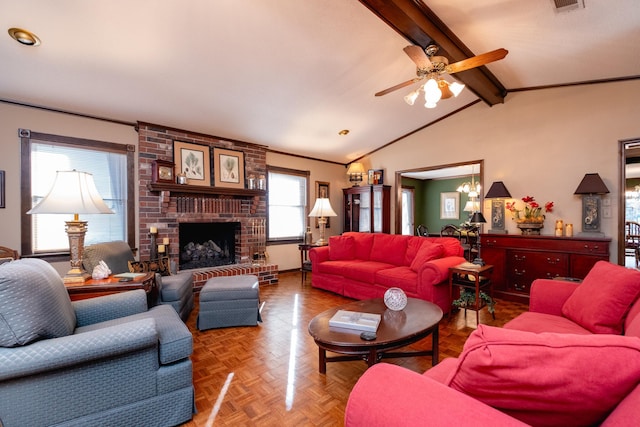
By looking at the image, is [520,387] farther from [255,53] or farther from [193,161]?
[193,161]

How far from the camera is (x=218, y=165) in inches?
187

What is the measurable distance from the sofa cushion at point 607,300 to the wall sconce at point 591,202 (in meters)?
2.27

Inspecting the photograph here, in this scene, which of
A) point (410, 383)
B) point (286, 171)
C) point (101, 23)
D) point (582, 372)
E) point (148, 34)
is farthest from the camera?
point (286, 171)

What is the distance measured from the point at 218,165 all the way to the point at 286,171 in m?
1.37

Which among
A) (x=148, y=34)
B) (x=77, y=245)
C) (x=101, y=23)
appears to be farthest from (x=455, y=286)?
(x=101, y=23)

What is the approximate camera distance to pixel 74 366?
1.39 meters

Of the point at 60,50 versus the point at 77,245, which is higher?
the point at 60,50

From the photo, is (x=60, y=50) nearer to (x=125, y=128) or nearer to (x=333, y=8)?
(x=125, y=128)

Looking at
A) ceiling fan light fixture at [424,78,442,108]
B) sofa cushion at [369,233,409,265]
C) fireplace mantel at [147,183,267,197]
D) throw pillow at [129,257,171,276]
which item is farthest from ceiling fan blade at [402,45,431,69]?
throw pillow at [129,257,171,276]

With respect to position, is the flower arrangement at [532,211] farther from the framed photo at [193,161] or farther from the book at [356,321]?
the framed photo at [193,161]

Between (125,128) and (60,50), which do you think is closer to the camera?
(60,50)

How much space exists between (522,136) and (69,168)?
19.5 ft

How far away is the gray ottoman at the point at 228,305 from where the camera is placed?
293 cm

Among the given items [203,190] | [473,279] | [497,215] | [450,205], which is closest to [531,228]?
[497,215]
